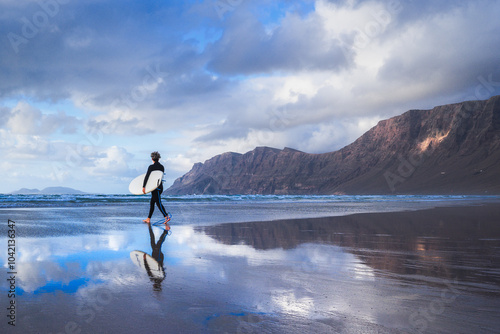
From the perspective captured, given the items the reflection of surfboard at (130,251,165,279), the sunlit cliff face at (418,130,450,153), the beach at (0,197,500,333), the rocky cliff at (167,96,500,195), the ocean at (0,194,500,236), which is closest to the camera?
→ the beach at (0,197,500,333)

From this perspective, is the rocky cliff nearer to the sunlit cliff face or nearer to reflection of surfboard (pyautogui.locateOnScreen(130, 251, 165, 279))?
the sunlit cliff face

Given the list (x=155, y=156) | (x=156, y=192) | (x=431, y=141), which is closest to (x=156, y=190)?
(x=156, y=192)

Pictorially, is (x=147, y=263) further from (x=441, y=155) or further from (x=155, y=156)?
(x=441, y=155)

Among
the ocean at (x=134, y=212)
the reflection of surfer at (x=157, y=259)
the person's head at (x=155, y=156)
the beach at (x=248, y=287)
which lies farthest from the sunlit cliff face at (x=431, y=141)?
the reflection of surfer at (x=157, y=259)

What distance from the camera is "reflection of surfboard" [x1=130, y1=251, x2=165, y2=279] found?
5180 mm

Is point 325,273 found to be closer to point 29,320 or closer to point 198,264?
point 198,264

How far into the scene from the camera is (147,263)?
234 inches

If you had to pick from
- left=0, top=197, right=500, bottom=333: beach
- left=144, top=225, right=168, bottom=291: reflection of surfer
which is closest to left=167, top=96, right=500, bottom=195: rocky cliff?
left=0, top=197, right=500, bottom=333: beach

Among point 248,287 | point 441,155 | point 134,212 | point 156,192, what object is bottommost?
point 248,287

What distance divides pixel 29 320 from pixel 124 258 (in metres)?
3.10

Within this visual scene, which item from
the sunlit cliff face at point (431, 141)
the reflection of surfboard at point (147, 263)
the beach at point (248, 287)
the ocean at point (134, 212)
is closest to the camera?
the beach at point (248, 287)

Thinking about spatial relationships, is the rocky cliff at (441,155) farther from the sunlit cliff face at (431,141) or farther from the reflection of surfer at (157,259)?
the reflection of surfer at (157,259)

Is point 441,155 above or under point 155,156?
above

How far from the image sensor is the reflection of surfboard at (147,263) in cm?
518
